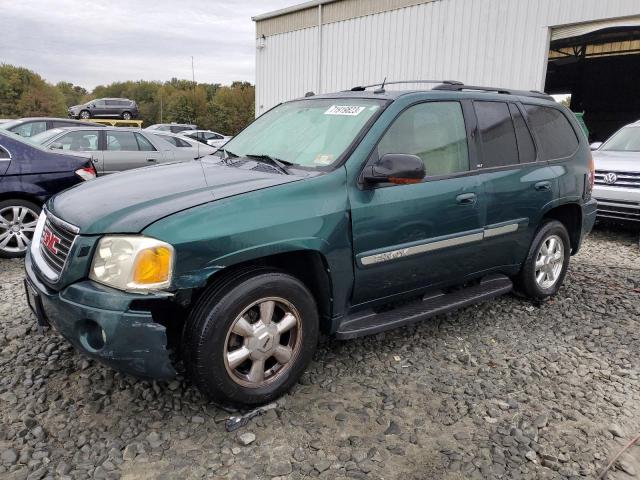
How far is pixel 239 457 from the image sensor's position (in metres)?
2.38

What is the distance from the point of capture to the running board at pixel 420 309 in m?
3.01

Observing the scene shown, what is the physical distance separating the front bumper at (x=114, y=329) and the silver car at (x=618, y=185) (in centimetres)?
674

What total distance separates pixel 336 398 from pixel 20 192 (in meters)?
4.29

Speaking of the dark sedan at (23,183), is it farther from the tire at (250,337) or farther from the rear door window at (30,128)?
the rear door window at (30,128)

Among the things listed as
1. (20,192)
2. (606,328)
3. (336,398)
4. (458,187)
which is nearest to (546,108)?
(458,187)

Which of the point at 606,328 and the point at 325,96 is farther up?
the point at 325,96

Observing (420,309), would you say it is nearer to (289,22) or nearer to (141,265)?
(141,265)

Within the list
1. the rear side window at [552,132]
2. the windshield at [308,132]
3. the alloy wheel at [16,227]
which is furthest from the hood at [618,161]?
the alloy wheel at [16,227]

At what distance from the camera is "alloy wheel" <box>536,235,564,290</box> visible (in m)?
4.34

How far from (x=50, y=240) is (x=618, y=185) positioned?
714 cm

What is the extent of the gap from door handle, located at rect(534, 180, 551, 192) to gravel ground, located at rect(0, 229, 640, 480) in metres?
1.10

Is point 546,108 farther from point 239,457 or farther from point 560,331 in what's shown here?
point 239,457

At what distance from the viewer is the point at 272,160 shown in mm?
3234

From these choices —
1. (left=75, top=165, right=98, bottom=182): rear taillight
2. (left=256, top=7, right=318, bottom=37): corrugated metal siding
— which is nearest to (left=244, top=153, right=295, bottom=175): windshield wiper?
(left=75, top=165, right=98, bottom=182): rear taillight
